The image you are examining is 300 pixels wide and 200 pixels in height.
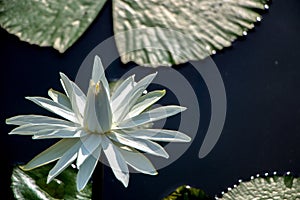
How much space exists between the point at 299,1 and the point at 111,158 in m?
1.26

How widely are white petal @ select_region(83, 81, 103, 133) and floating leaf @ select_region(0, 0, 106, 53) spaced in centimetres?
70

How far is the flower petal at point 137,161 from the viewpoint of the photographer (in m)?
1.10

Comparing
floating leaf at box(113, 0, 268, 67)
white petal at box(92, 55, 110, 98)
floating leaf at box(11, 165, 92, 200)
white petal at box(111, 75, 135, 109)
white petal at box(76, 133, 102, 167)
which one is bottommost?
floating leaf at box(11, 165, 92, 200)

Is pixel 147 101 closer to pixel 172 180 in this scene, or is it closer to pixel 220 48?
pixel 172 180

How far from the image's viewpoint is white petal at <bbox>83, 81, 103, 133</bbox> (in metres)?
1.10

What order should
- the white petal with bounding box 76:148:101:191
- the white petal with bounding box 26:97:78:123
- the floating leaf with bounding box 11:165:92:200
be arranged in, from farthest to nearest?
the floating leaf with bounding box 11:165:92:200 < the white petal with bounding box 26:97:78:123 < the white petal with bounding box 76:148:101:191

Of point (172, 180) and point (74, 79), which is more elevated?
point (74, 79)

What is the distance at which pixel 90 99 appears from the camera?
43.4 inches

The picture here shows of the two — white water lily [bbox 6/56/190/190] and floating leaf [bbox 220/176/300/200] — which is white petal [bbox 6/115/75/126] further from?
floating leaf [bbox 220/176/300/200]

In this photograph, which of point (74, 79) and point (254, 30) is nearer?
point (74, 79)

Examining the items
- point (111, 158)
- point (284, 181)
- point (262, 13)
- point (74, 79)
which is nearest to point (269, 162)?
point (284, 181)

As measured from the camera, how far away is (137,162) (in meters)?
1.11

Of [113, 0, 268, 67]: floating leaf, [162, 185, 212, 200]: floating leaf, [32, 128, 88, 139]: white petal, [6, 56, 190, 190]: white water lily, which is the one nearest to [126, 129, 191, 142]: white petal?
[6, 56, 190, 190]: white water lily

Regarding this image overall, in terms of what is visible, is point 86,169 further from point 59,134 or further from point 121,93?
point 121,93
